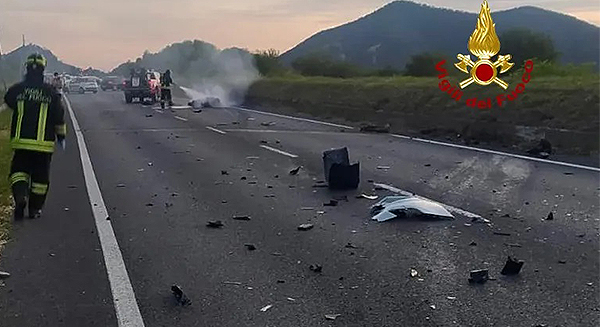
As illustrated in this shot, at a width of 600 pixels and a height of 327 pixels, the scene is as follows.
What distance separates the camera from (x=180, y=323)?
5.08 meters

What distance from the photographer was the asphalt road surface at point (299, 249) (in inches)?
211

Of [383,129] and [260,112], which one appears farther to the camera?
[260,112]

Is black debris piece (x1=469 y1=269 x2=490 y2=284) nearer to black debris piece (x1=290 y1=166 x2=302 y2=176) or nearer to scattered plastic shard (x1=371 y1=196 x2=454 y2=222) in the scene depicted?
scattered plastic shard (x1=371 y1=196 x2=454 y2=222)

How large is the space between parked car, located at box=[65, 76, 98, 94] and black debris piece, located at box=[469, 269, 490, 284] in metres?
64.2

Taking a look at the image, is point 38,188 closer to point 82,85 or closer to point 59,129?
point 59,129

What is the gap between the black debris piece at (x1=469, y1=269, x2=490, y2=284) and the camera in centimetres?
604

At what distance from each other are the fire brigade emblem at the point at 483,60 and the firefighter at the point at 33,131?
481 inches

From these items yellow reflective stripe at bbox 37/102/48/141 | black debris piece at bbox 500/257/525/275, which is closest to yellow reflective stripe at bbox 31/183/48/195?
yellow reflective stripe at bbox 37/102/48/141

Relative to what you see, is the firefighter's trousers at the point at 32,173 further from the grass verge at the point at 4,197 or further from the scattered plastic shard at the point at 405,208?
the scattered plastic shard at the point at 405,208

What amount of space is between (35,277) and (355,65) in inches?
1936

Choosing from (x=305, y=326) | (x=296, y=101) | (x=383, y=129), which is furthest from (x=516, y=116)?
(x=296, y=101)

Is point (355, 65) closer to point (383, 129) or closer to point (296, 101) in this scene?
point (296, 101)

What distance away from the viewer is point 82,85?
68.0 metres

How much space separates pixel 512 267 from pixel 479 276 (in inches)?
16.4
